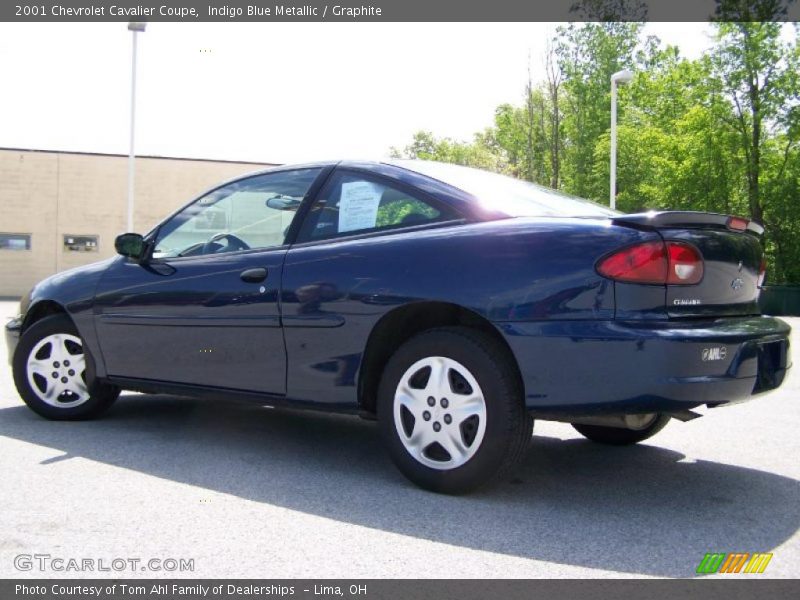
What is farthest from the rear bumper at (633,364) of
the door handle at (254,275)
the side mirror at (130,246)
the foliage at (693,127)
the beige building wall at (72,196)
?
the beige building wall at (72,196)

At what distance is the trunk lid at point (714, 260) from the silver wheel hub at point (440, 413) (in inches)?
36.3

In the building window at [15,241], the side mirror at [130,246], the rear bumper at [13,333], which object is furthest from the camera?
the building window at [15,241]

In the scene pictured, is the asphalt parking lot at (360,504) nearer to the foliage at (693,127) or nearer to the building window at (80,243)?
the foliage at (693,127)

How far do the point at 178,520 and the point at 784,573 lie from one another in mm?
2274

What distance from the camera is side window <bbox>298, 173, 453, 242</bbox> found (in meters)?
Result: 4.34

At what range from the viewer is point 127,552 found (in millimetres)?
3254

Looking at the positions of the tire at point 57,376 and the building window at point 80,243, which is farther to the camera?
the building window at point 80,243

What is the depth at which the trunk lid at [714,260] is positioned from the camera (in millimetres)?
3762

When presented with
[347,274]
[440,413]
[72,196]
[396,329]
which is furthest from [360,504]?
[72,196]

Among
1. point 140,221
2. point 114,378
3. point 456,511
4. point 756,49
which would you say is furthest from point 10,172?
point 456,511

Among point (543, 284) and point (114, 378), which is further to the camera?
point (114, 378)

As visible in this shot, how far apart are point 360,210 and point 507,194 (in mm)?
742

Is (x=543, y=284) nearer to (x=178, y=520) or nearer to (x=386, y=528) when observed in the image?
(x=386, y=528)
